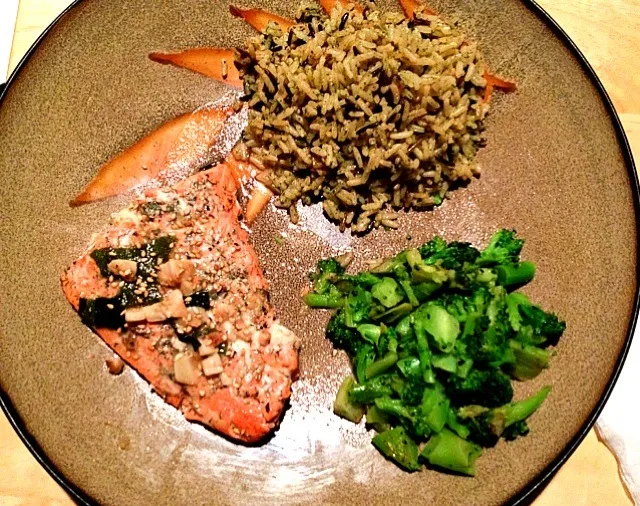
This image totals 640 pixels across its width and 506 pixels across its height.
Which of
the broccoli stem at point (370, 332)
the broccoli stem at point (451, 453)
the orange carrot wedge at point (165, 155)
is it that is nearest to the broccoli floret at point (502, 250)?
the broccoli stem at point (370, 332)

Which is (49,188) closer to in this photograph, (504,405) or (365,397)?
(365,397)

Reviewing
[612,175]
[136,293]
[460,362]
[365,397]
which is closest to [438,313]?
[460,362]

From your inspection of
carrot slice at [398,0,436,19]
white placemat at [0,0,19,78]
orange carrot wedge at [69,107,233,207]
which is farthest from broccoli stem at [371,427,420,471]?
white placemat at [0,0,19,78]

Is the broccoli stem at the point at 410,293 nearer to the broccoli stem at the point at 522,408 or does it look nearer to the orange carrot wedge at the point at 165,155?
the broccoli stem at the point at 522,408

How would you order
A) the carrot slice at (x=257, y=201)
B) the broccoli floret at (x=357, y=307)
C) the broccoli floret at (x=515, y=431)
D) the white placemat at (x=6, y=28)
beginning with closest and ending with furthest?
the broccoli floret at (x=515, y=431) → the broccoli floret at (x=357, y=307) → the carrot slice at (x=257, y=201) → the white placemat at (x=6, y=28)

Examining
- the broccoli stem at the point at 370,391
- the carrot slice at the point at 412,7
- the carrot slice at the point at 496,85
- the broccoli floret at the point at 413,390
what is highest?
the carrot slice at the point at 412,7

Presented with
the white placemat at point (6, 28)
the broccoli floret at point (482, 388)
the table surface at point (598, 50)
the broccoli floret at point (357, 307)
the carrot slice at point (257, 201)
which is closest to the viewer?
the broccoli floret at point (482, 388)
